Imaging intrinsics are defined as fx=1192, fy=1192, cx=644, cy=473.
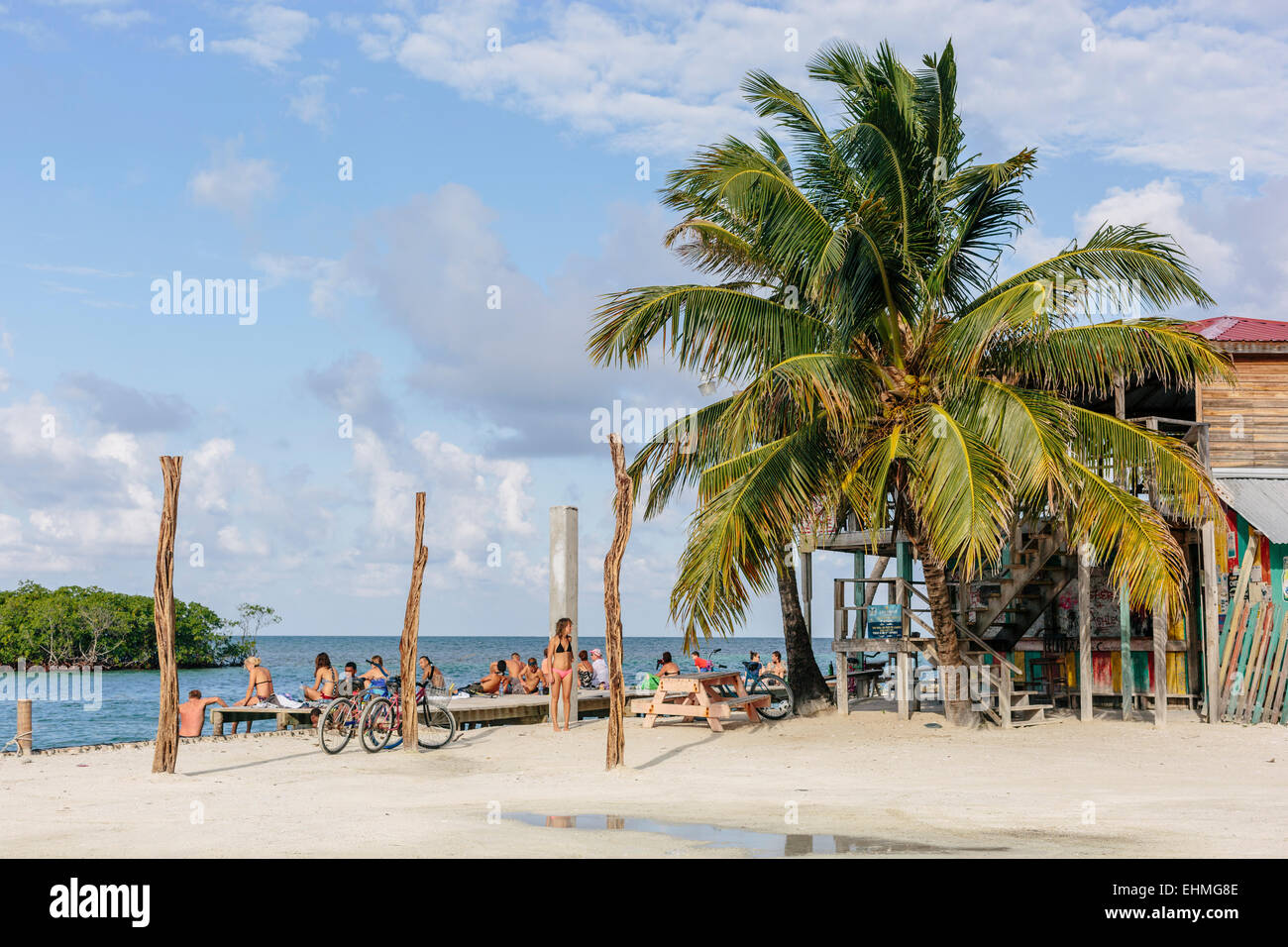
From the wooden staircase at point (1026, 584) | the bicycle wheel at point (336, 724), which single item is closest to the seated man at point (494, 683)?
the bicycle wheel at point (336, 724)

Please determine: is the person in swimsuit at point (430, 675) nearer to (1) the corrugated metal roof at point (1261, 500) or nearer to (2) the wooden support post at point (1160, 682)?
(2) the wooden support post at point (1160, 682)

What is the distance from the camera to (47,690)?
2505 inches

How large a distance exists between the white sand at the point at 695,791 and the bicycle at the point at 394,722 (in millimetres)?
339

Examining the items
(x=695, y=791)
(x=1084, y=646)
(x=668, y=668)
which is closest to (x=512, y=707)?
(x=668, y=668)

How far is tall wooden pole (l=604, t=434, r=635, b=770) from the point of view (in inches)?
520

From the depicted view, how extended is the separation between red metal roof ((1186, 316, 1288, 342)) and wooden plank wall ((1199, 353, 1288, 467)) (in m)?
0.49

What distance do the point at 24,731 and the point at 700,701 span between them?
9121 mm

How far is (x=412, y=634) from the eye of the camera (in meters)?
15.1

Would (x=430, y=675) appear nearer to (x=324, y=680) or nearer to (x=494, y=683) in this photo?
(x=494, y=683)

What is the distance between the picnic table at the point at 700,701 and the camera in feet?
57.9

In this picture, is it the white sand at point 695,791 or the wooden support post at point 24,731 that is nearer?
the white sand at point 695,791

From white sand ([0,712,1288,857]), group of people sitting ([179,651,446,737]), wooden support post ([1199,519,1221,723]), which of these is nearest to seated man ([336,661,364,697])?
group of people sitting ([179,651,446,737])

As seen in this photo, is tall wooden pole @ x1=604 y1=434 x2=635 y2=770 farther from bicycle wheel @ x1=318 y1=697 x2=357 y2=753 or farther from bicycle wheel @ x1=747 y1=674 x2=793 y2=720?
bicycle wheel @ x1=747 y1=674 x2=793 y2=720
